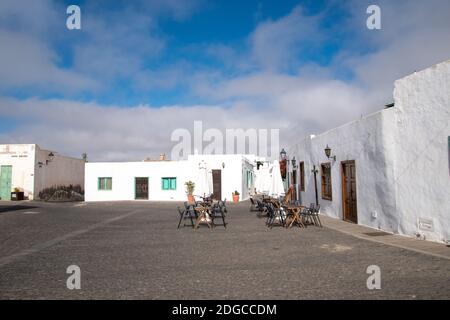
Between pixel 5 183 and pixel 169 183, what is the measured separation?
1319 centimetres

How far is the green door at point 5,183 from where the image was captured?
1104 inches

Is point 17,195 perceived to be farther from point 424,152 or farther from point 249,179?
point 424,152

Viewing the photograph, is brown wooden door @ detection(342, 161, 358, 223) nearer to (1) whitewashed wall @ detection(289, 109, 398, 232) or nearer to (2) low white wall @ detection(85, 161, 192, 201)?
(1) whitewashed wall @ detection(289, 109, 398, 232)

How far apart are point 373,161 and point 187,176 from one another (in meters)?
18.4

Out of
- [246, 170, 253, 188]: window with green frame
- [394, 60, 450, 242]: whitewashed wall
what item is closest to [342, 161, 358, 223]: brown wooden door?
→ [394, 60, 450, 242]: whitewashed wall

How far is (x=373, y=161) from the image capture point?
10.2m

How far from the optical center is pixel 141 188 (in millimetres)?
27656

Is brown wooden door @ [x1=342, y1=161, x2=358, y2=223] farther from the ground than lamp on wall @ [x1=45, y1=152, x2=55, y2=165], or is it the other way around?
lamp on wall @ [x1=45, y1=152, x2=55, y2=165]

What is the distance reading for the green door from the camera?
1104 inches

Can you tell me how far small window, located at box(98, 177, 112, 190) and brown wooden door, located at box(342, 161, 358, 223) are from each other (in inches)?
813

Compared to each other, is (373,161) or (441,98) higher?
(441,98)
